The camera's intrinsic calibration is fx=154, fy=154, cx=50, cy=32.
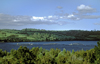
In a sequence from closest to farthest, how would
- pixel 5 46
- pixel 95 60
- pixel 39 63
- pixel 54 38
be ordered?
pixel 39 63 < pixel 95 60 < pixel 5 46 < pixel 54 38

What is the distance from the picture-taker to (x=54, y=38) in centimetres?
5522

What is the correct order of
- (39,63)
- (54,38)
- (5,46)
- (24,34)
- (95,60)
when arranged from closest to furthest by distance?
(39,63), (95,60), (5,46), (24,34), (54,38)

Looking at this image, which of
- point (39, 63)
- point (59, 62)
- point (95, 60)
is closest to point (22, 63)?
point (39, 63)

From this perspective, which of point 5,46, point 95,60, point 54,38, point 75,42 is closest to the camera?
point 95,60

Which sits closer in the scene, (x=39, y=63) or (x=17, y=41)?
(x=39, y=63)

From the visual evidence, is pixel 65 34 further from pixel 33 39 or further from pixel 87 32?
pixel 33 39

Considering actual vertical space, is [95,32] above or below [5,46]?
above

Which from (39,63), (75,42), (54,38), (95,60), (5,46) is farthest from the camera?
(75,42)

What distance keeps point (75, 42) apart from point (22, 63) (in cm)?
5251

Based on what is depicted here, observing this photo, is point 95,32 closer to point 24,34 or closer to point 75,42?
point 75,42

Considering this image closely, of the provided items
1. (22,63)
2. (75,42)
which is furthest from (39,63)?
(75,42)

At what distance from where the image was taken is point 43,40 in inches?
2184

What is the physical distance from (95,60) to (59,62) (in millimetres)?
2936

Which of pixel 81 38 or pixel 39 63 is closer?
pixel 39 63
